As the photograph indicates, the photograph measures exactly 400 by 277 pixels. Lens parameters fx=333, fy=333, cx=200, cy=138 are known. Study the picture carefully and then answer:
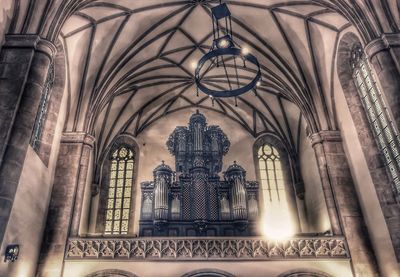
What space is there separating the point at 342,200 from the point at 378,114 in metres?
3.52

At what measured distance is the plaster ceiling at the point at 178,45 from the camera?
1352 cm

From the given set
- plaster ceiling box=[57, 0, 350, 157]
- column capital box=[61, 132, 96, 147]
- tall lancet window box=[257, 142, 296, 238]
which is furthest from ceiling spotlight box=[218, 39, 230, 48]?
tall lancet window box=[257, 142, 296, 238]

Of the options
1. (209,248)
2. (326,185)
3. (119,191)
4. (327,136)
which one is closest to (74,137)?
(119,191)

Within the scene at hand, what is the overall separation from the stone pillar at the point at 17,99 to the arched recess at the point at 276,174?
1263cm

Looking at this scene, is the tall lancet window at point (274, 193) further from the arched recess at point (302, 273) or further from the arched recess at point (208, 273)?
the arched recess at point (208, 273)

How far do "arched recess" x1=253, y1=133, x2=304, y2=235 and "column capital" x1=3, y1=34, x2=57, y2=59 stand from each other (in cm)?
1284

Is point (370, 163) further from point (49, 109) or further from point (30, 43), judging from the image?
point (49, 109)

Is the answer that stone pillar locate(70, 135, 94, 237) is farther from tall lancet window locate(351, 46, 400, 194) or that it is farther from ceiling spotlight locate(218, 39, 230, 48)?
tall lancet window locate(351, 46, 400, 194)

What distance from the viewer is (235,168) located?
16.1m

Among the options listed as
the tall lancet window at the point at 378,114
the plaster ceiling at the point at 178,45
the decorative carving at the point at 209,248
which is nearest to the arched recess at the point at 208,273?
the decorative carving at the point at 209,248

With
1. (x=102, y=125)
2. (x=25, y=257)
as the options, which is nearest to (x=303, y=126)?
(x=102, y=125)

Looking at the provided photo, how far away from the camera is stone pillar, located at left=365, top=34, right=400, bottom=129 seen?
892 centimetres

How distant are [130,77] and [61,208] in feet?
23.8

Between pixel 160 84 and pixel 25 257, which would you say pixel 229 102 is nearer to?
pixel 160 84
